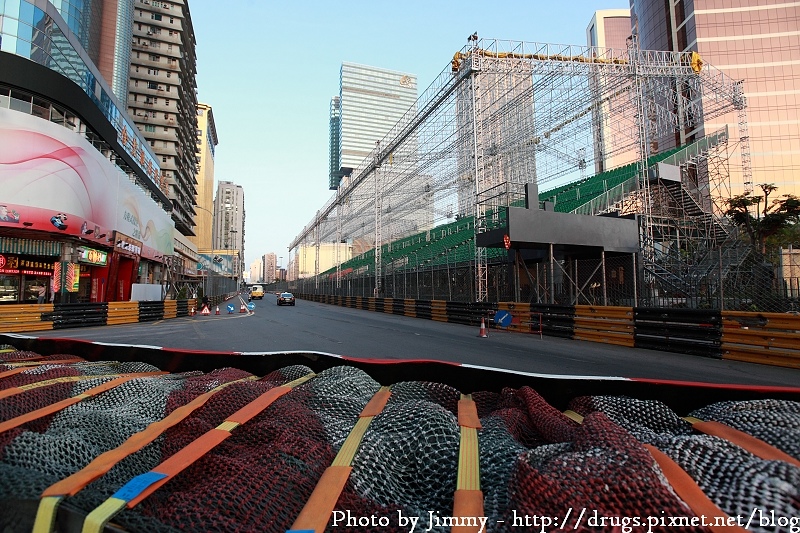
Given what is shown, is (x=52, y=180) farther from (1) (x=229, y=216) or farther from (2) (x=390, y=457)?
(1) (x=229, y=216)

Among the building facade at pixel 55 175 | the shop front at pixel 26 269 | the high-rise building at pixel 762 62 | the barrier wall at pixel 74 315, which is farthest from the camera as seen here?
the high-rise building at pixel 762 62

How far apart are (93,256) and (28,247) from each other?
3.29m

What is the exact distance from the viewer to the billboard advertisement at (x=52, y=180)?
17.2 m

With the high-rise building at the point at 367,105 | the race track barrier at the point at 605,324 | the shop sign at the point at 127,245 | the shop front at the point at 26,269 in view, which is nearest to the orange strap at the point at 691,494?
the race track barrier at the point at 605,324

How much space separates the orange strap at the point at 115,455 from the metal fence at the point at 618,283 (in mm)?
10412

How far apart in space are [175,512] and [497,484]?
3.39 feet

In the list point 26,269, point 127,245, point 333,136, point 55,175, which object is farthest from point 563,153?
point 333,136

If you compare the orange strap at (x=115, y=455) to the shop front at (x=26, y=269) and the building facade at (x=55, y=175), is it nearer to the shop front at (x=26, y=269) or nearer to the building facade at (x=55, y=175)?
the building facade at (x=55, y=175)

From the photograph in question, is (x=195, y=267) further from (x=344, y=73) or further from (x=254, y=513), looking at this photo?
(x=254, y=513)

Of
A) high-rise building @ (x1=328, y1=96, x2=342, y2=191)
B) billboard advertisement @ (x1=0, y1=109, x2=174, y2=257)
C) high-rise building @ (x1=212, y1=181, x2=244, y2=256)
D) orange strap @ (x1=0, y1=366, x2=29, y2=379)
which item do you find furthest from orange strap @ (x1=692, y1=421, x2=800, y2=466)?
high-rise building @ (x1=212, y1=181, x2=244, y2=256)

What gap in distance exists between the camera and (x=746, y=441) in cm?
139

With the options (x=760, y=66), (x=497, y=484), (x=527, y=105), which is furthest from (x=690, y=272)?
(x=760, y=66)

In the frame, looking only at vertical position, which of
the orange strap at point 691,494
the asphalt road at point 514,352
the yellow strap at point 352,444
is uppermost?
the orange strap at point 691,494

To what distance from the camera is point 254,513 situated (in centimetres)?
117
